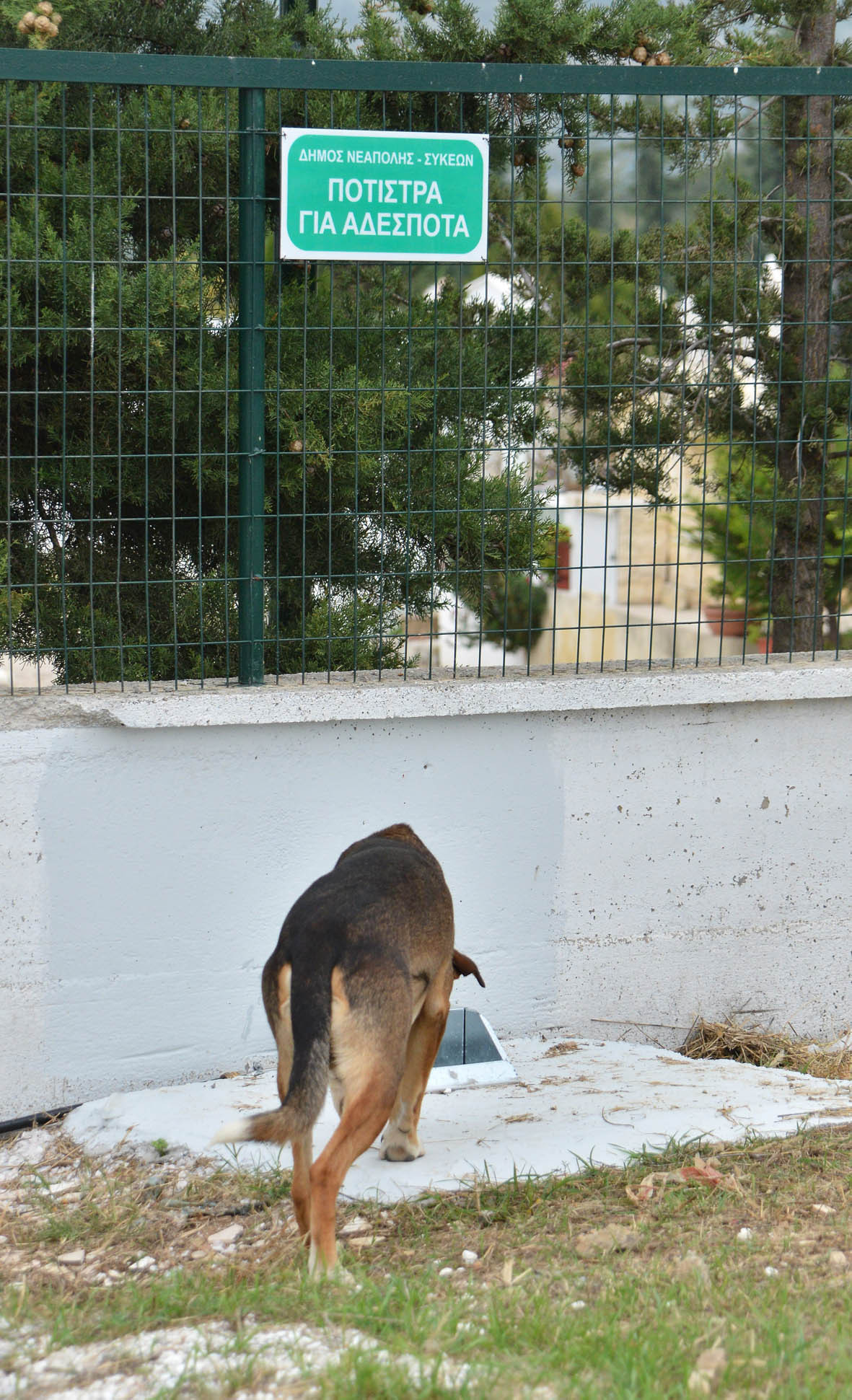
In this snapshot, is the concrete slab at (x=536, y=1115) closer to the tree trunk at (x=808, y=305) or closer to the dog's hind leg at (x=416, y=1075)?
the dog's hind leg at (x=416, y=1075)

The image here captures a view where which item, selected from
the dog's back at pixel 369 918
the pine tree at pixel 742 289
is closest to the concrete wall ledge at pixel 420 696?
the dog's back at pixel 369 918

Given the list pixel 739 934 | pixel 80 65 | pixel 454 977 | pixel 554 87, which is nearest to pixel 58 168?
pixel 80 65

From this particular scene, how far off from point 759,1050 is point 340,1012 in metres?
2.49

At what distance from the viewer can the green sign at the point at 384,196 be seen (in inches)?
181

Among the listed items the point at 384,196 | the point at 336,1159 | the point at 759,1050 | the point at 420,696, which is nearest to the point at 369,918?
the point at 336,1159

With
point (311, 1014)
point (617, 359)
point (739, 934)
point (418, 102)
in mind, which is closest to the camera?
point (311, 1014)

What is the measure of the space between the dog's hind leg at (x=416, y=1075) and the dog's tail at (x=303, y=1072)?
0.70 metres

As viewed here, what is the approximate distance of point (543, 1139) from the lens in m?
4.19

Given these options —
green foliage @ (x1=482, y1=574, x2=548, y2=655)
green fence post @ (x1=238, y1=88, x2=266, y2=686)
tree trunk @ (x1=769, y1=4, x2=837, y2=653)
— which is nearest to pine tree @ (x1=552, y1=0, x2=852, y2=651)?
tree trunk @ (x1=769, y1=4, x2=837, y2=653)

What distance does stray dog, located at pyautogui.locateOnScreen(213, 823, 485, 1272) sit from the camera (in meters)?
3.26

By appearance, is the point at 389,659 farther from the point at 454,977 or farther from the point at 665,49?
the point at 665,49

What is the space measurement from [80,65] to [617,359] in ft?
10.2

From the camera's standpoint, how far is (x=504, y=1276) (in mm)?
3260

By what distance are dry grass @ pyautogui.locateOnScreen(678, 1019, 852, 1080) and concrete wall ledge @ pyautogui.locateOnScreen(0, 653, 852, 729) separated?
129 centimetres
